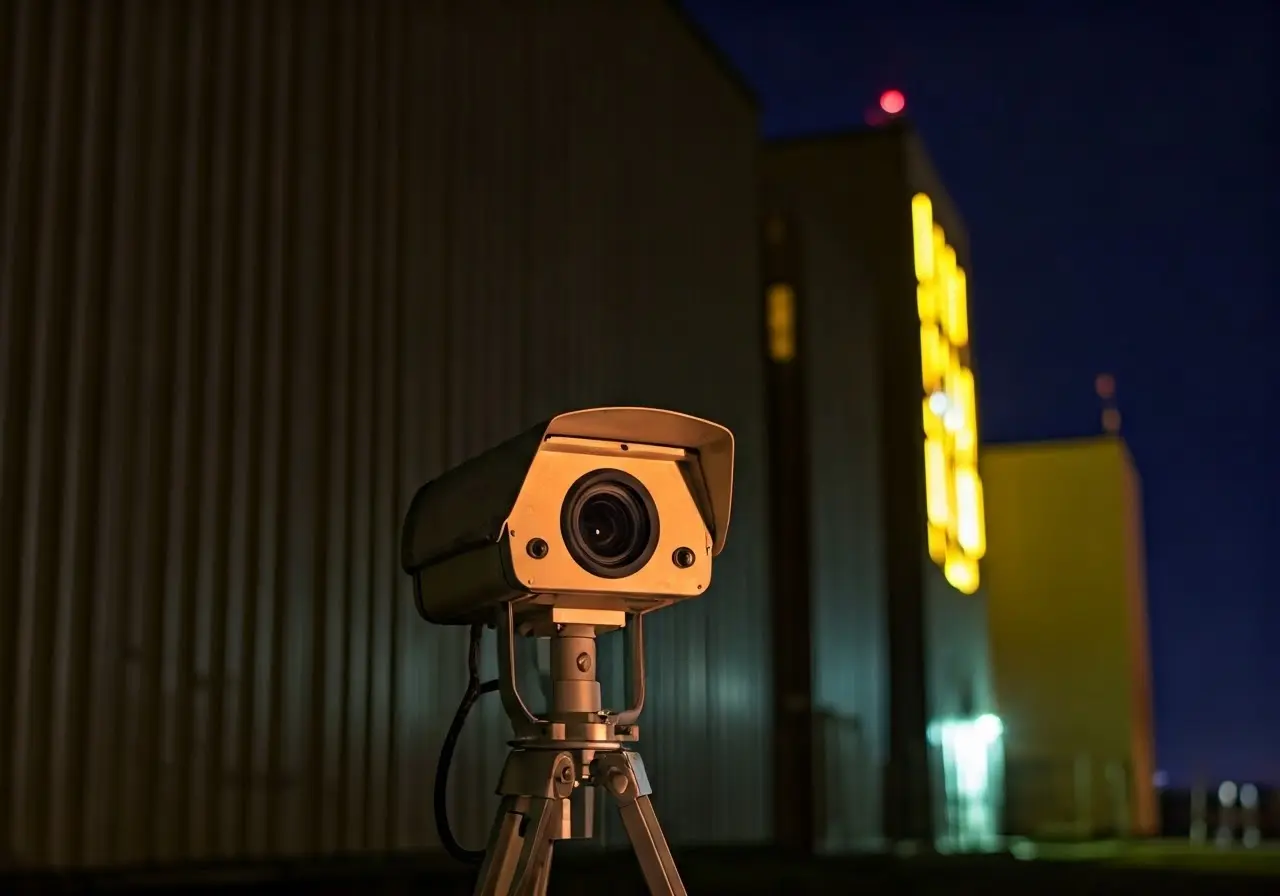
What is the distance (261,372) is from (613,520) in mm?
3174

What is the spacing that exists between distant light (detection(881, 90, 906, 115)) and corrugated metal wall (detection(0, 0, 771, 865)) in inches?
289

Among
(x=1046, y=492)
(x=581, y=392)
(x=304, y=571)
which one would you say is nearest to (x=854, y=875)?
(x=581, y=392)

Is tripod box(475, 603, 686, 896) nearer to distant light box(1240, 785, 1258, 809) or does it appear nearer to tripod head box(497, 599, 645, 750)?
tripod head box(497, 599, 645, 750)

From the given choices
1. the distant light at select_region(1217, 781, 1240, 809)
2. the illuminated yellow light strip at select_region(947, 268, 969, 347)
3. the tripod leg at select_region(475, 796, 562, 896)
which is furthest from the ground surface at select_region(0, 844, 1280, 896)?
the distant light at select_region(1217, 781, 1240, 809)

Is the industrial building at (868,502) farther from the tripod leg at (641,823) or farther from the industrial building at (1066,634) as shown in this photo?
the tripod leg at (641,823)

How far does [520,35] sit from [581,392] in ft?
5.48

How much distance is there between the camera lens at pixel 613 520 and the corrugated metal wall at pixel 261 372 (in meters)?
2.64

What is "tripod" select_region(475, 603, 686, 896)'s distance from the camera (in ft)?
7.01

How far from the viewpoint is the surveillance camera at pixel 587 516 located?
2125 millimetres

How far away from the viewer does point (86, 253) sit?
14.9ft

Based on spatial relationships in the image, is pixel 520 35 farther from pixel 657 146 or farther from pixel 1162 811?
pixel 1162 811

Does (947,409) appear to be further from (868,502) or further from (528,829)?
(528,829)

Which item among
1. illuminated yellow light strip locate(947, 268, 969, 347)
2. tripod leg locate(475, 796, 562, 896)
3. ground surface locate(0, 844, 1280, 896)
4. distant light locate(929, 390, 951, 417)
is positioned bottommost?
ground surface locate(0, 844, 1280, 896)

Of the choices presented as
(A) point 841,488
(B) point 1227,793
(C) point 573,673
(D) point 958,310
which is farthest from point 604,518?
(B) point 1227,793
